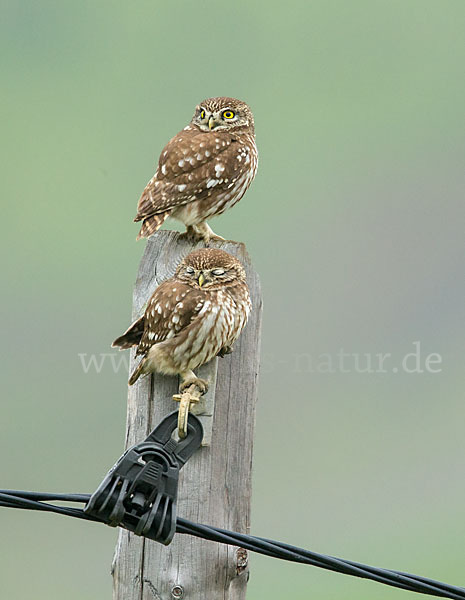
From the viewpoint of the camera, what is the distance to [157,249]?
2.54m

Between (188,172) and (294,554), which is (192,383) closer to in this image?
(294,554)

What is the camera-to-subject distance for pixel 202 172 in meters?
3.09

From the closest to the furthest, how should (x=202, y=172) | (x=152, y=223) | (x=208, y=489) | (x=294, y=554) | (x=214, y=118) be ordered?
(x=294, y=554) → (x=208, y=489) → (x=152, y=223) → (x=202, y=172) → (x=214, y=118)

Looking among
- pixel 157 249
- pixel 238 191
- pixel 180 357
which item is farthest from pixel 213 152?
pixel 180 357

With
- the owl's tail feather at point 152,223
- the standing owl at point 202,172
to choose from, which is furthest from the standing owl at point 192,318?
the owl's tail feather at point 152,223

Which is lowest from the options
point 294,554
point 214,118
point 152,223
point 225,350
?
point 294,554

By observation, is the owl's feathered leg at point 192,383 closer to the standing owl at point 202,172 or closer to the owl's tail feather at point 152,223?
the standing owl at point 202,172

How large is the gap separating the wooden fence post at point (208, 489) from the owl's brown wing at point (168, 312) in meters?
0.09

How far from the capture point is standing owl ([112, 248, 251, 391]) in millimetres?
2307

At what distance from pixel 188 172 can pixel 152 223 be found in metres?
0.25

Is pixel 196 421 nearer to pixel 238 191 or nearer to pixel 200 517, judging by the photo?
pixel 200 517

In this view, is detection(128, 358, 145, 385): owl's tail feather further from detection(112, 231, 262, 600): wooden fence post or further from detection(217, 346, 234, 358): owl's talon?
detection(217, 346, 234, 358): owl's talon

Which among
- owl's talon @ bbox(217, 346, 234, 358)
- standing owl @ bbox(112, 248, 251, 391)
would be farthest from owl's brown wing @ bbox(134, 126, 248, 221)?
owl's talon @ bbox(217, 346, 234, 358)

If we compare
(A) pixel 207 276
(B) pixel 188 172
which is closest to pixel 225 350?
(A) pixel 207 276
